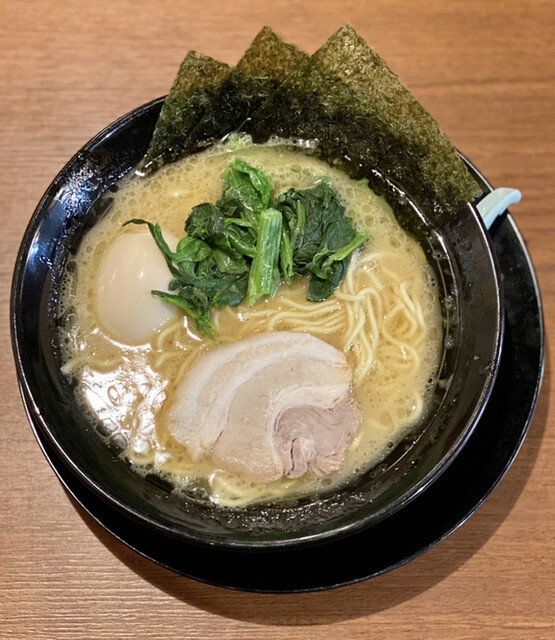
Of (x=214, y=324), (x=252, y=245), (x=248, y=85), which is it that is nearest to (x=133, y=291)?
(x=214, y=324)

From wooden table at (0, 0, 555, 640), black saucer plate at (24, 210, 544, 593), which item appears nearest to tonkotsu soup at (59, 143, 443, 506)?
black saucer plate at (24, 210, 544, 593)

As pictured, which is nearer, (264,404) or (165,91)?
(264,404)

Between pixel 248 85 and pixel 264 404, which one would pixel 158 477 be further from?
pixel 248 85

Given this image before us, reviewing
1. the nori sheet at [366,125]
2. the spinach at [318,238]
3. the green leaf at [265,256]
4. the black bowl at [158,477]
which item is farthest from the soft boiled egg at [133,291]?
the nori sheet at [366,125]

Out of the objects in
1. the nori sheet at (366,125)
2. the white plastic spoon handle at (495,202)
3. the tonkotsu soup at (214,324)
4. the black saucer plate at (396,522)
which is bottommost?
the black saucer plate at (396,522)

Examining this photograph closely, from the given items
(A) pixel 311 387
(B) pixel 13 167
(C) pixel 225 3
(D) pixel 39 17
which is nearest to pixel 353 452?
(A) pixel 311 387

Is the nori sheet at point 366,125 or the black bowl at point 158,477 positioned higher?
the nori sheet at point 366,125

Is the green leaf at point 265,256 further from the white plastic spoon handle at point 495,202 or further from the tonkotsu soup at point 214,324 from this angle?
the white plastic spoon handle at point 495,202
